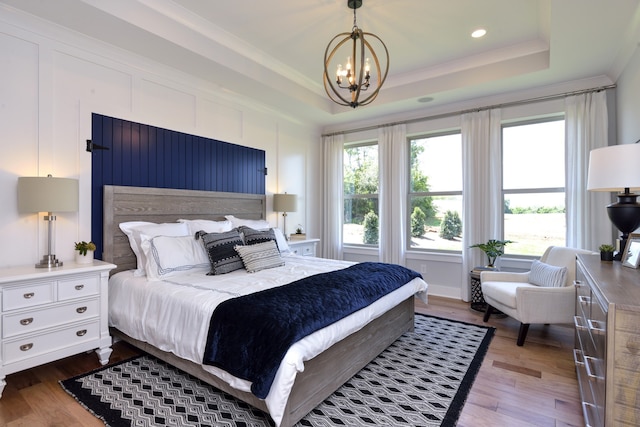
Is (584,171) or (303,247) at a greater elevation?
(584,171)

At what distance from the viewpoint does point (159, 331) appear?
90.4 inches

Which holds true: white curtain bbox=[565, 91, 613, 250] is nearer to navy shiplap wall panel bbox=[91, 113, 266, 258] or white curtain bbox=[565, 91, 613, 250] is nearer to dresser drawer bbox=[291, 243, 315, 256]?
dresser drawer bbox=[291, 243, 315, 256]

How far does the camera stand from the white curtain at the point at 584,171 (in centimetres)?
354

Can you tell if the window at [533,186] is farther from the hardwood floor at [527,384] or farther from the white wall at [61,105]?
the white wall at [61,105]

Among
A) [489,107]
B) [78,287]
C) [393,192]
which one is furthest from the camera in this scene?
[393,192]

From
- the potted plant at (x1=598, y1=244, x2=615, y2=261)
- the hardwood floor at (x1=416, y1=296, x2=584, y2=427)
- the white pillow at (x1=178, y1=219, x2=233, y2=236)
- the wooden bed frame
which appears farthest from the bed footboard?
the potted plant at (x1=598, y1=244, x2=615, y2=261)

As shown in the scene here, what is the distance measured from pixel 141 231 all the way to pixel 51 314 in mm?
927

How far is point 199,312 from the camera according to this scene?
207cm

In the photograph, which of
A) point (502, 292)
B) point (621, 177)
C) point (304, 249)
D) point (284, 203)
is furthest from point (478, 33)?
point (304, 249)

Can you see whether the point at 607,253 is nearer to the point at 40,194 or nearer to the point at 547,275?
the point at 547,275

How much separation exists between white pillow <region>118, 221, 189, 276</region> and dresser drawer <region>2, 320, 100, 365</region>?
539 mm

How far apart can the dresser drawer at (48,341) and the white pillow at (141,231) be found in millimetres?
539

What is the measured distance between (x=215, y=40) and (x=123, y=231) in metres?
2.07

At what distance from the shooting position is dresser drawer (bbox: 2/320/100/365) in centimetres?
213
